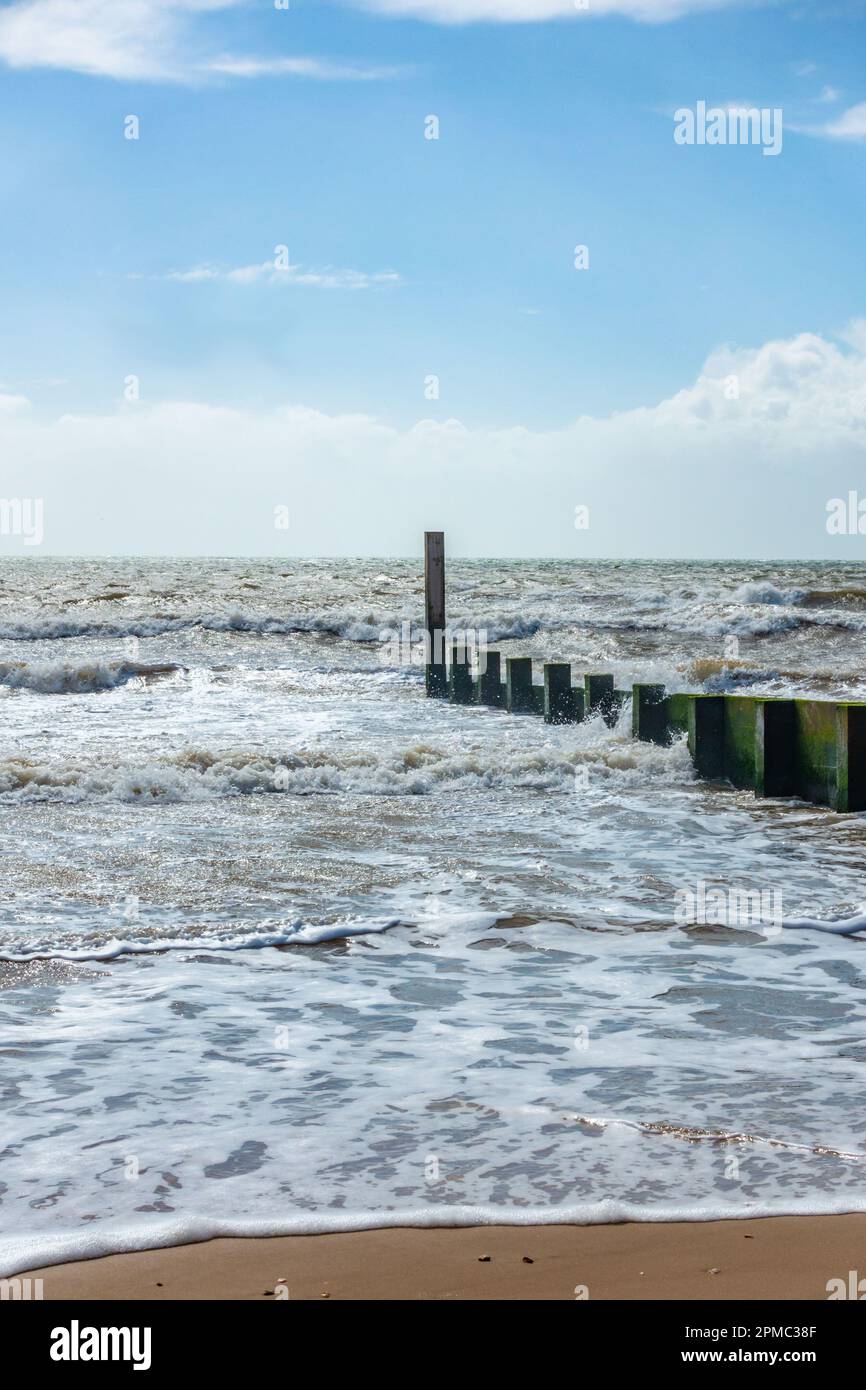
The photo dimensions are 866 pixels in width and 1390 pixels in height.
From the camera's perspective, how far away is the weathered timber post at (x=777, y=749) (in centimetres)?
916

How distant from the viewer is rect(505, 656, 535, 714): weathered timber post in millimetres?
15014

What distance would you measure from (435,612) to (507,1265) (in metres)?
16.0

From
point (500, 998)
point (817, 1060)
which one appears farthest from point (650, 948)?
point (817, 1060)

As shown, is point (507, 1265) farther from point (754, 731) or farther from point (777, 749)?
point (754, 731)

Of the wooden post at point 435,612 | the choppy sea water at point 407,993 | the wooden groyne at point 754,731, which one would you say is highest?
the wooden post at point 435,612

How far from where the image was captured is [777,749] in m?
9.21

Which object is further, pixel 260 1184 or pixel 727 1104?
pixel 727 1104

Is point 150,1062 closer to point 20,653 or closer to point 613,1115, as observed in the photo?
point 613,1115

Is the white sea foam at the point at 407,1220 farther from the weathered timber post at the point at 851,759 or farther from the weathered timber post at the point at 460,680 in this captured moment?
the weathered timber post at the point at 460,680

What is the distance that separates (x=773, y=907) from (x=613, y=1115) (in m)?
2.69
